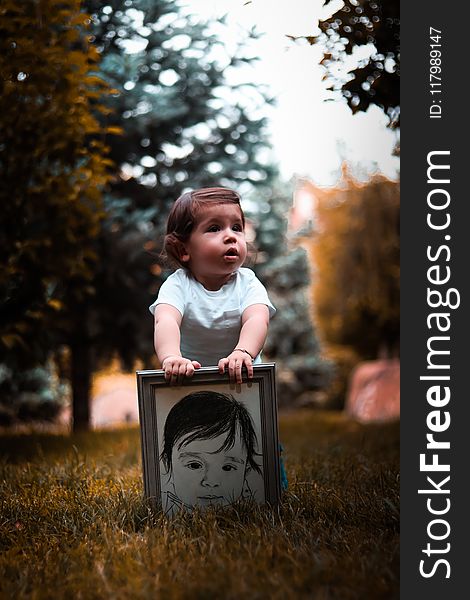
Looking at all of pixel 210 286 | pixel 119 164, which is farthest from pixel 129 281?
pixel 210 286

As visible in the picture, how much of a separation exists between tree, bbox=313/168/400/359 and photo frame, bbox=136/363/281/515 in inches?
326

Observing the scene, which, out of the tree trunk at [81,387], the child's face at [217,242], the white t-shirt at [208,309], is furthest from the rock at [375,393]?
the child's face at [217,242]

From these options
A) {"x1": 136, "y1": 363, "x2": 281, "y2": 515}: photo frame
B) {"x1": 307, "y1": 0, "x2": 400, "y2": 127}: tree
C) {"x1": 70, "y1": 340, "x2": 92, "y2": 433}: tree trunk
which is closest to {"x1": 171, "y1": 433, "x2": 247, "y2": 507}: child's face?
{"x1": 136, "y1": 363, "x2": 281, "y2": 515}: photo frame

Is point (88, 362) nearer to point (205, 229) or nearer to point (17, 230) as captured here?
point (17, 230)

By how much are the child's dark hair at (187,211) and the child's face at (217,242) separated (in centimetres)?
2

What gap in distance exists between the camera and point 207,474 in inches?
85.5

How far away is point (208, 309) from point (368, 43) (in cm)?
113

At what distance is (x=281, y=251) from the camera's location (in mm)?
8523

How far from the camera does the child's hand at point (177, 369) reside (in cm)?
208

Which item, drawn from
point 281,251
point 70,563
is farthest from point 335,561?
point 281,251

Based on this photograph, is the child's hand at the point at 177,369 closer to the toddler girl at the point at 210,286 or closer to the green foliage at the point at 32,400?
the toddler girl at the point at 210,286

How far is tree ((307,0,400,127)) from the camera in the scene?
7.71 ft

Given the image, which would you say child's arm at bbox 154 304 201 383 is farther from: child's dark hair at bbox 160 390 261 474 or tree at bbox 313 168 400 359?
tree at bbox 313 168 400 359

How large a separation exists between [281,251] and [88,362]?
3293 millimetres
